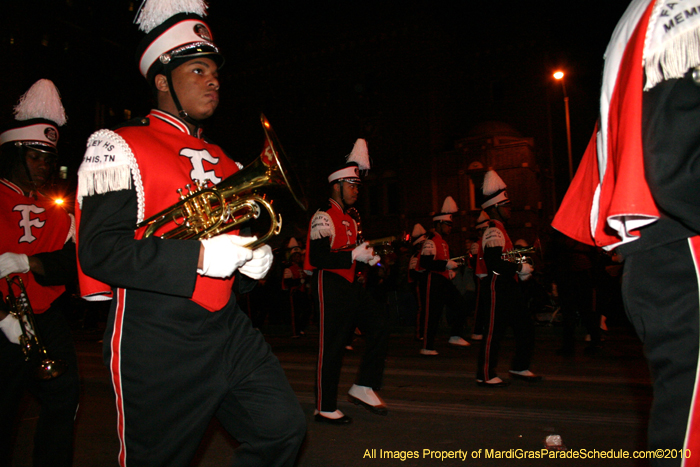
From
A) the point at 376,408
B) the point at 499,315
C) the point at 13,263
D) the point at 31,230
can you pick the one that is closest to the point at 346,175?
the point at 376,408

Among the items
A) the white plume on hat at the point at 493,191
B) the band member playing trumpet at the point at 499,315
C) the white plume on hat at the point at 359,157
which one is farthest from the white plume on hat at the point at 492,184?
the white plume on hat at the point at 359,157

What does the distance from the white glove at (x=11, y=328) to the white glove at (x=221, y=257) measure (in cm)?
177

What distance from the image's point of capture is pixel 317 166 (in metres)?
33.1

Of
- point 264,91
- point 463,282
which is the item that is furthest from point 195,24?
point 264,91

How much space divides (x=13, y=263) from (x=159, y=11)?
178 cm

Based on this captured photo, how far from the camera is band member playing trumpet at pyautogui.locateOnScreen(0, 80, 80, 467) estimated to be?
3352 mm

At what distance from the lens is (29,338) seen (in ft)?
11.1

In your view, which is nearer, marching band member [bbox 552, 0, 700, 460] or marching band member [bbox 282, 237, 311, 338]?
marching band member [bbox 552, 0, 700, 460]

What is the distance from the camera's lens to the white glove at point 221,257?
87.2 inches

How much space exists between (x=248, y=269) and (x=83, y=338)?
49.9ft

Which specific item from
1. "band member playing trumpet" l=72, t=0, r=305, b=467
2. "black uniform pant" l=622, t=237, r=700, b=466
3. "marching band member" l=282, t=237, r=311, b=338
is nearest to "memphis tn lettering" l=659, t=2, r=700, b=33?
"black uniform pant" l=622, t=237, r=700, b=466

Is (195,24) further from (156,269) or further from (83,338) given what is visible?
(83,338)

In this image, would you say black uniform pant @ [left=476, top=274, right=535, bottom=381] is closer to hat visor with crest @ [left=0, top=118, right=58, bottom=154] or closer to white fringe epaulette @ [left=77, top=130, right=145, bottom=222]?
hat visor with crest @ [left=0, top=118, right=58, bottom=154]

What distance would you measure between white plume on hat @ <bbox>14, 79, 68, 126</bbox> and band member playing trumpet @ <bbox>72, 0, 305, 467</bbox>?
2.12 m
